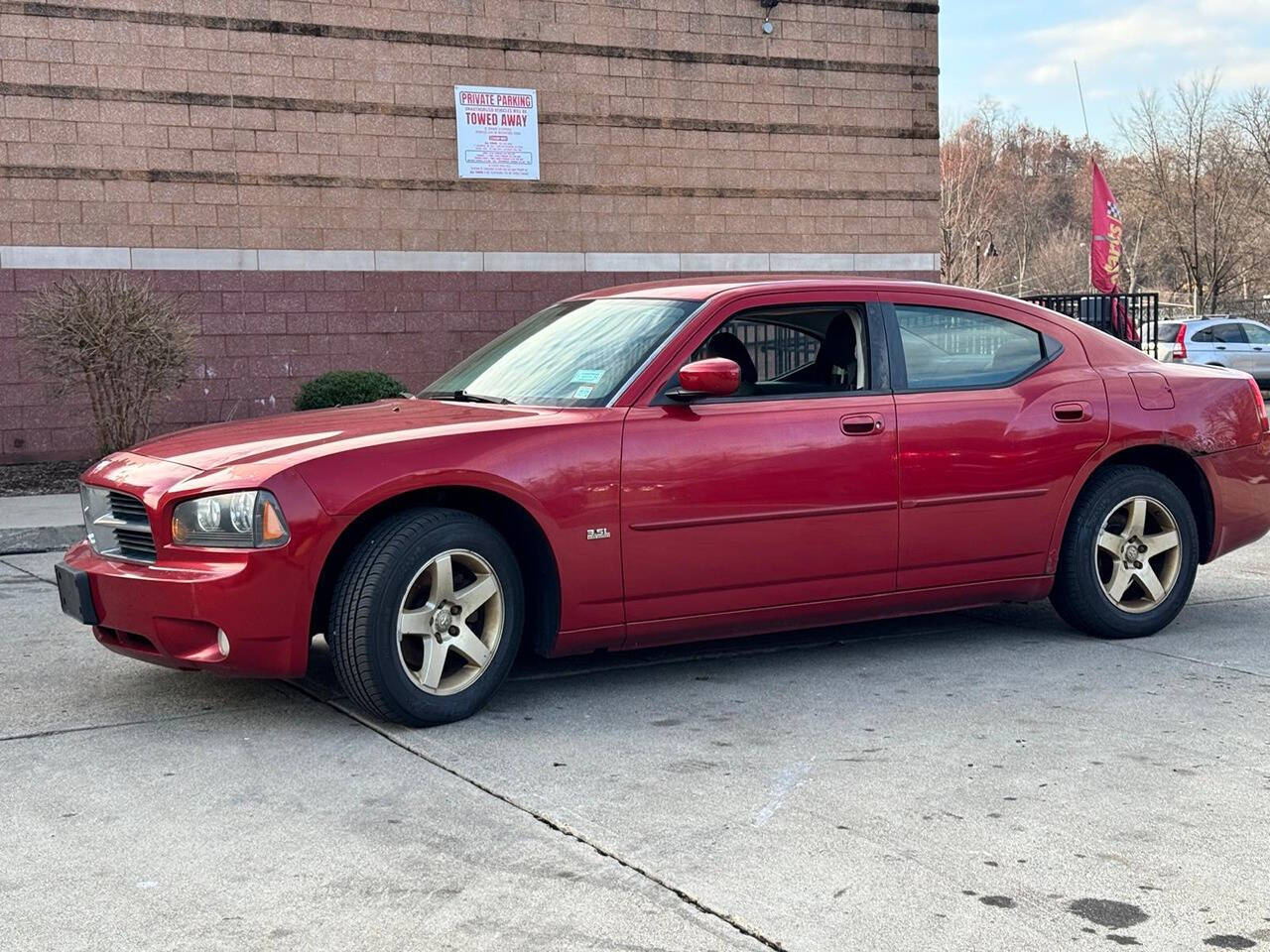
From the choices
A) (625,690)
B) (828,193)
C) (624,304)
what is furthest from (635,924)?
(828,193)

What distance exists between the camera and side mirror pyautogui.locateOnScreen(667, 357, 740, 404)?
17.6ft

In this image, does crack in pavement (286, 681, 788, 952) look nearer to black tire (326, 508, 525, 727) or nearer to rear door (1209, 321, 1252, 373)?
black tire (326, 508, 525, 727)

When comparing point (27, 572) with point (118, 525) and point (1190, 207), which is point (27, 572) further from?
point (1190, 207)

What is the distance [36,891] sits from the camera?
3.61 metres

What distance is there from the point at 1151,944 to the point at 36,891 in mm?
2636

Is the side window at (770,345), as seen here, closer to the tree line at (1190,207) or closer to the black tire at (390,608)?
the black tire at (390,608)

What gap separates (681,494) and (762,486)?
0.35m

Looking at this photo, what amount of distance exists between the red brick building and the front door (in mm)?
10993

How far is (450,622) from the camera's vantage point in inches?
199

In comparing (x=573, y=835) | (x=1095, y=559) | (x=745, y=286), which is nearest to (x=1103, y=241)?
(x=1095, y=559)

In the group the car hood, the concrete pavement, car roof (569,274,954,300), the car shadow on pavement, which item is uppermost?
car roof (569,274,954,300)

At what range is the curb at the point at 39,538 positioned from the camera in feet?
33.2

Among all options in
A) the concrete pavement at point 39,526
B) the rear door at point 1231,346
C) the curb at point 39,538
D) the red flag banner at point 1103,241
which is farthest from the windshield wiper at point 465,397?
the rear door at point 1231,346

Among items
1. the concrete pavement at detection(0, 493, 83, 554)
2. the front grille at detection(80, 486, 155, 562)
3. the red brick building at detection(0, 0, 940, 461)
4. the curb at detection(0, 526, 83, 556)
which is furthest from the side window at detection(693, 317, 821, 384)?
the red brick building at detection(0, 0, 940, 461)
